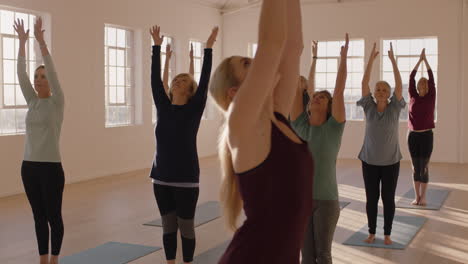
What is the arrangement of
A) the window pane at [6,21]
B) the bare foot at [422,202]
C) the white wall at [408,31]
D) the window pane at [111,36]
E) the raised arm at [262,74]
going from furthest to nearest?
1. the white wall at [408,31]
2. the window pane at [111,36]
3. the window pane at [6,21]
4. the bare foot at [422,202]
5. the raised arm at [262,74]

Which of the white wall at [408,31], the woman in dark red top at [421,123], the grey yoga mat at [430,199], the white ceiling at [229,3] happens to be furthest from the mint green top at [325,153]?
the white ceiling at [229,3]

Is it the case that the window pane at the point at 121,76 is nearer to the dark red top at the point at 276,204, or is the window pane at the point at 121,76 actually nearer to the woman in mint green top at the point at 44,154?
the woman in mint green top at the point at 44,154

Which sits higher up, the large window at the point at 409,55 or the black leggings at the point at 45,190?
the large window at the point at 409,55

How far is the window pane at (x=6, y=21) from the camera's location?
782 cm

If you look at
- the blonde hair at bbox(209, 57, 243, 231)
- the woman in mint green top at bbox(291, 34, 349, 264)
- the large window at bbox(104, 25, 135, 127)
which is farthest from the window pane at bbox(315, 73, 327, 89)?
the blonde hair at bbox(209, 57, 243, 231)

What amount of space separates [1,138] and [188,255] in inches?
176

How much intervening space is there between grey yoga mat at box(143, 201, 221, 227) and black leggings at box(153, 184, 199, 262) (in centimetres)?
179

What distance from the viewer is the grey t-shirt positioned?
16.4 ft

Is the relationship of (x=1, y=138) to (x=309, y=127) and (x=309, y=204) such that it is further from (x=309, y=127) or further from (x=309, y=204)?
(x=309, y=204)

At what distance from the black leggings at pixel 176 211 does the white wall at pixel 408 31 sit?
8779mm

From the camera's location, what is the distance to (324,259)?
320 cm

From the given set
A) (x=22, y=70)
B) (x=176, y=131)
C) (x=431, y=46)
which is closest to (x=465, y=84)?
(x=431, y=46)

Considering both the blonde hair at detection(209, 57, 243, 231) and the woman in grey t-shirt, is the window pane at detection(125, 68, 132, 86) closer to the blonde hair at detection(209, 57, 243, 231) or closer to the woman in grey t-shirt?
the woman in grey t-shirt

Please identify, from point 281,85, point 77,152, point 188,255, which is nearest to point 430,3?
point 77,152
